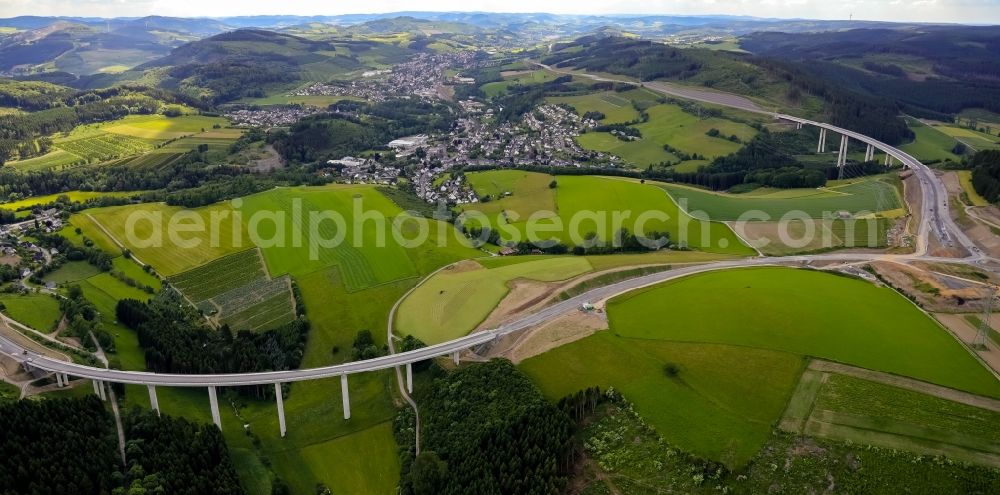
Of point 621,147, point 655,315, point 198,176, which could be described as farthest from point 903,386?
point 198,176

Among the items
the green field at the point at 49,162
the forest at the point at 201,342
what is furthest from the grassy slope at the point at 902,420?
the green field at the point at 49,162

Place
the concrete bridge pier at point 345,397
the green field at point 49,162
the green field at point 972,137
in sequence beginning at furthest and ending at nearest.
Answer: the green field at point 972,137, the green field at point 49,162, the concrete bridge pier at point 345,397

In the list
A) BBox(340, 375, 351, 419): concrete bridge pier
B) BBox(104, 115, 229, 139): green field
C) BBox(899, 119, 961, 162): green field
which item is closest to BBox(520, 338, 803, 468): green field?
BBox(340, 375, 351, 419): concrete bridge pier

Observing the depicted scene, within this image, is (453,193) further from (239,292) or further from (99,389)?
(99,389)

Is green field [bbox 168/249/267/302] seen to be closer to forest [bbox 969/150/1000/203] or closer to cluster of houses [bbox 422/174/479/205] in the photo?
cluster of houses [bbox 422/174/479/205]

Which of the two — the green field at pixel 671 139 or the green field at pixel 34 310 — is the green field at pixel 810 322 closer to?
the green field at pixel 34 310

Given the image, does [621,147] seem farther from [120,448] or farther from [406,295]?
[120,448]
